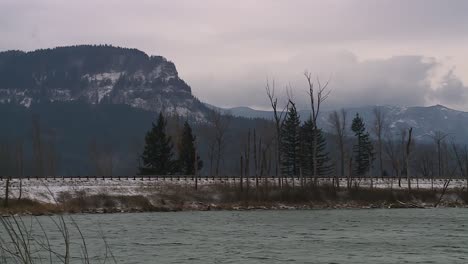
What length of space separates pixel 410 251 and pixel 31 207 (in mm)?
40008

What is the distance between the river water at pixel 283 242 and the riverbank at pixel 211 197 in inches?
Result: 817

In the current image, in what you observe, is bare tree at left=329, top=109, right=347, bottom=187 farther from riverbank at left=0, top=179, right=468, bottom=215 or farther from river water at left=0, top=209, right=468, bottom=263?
river water at left=0, top=209, right=468, bottom=263

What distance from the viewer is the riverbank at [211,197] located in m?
57.9

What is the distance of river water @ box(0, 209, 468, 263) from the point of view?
824 inches

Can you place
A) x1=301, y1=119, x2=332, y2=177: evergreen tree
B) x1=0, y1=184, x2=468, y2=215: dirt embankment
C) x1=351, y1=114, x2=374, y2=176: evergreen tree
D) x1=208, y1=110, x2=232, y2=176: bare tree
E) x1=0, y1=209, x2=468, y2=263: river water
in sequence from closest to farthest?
x1=0, y1=209, x2=468, y2=263: river water < x1=0, y1=184, x2=468, y2=215: dirt embankment < x1=208, y1=110, x2=232, y2=176: bare tree < x1=301, y1=119, x2=332, y2=177: evergreen tree < x1=351, y1=114, x2=374, y2=176: evergreen tree

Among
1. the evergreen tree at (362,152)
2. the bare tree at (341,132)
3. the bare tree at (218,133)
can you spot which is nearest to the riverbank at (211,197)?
the bare tree at (218,133)

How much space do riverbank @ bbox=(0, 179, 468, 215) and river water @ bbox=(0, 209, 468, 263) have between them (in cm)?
2075

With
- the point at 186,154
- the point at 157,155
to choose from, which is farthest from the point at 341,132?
the point at 157,155

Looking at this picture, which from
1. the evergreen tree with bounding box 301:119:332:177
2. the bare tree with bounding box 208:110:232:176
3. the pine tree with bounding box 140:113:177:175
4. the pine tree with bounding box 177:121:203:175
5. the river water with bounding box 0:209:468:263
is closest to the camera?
the river water with bounding box 0:209:468:263

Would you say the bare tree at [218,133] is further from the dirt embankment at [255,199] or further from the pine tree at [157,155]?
the dirt embankment at [255,199]

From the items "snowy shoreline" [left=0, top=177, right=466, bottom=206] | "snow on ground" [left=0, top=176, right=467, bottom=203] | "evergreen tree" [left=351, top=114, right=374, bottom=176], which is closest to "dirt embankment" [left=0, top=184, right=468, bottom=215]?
"snowy shoreline" [left=0, top=177, right=466, bottom=206]

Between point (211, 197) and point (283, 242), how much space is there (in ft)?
123

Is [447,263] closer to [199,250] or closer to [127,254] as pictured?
[199,250]

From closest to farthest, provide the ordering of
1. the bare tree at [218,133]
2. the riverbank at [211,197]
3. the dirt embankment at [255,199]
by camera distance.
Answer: the riverbank at [211,197], the dirt embankment at [255,199], the bare tree at [218,133]
